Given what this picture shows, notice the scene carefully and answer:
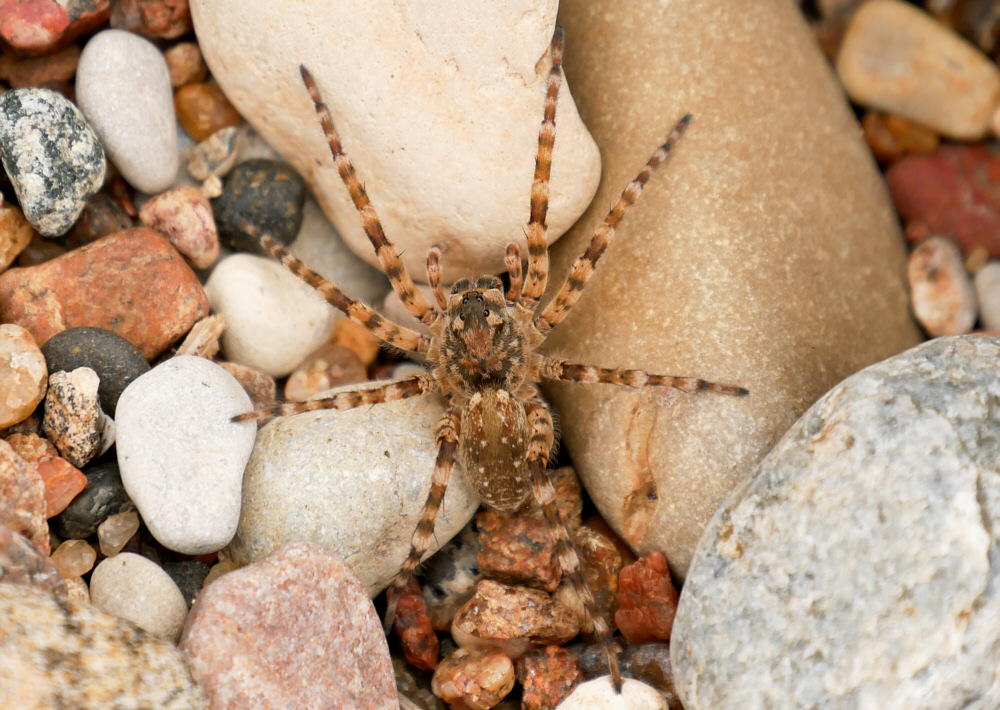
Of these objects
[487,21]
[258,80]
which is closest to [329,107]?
[258,80]

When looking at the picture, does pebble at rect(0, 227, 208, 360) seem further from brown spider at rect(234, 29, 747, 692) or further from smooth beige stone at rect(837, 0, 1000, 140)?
smooth beige stone at rect(837, 0, 1000, 140)

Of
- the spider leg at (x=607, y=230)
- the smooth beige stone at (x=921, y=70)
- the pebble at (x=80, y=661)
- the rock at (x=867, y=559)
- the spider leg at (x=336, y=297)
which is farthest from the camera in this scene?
the smooth beige stone at (x=921, y=70)

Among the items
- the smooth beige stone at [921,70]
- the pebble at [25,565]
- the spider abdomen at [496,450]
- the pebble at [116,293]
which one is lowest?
the pebble at [25,565]

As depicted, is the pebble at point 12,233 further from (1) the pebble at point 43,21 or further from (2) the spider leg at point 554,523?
(2) the spider leg at point 554,523

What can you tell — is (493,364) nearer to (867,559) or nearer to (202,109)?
(867,559)

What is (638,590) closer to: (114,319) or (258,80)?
(114,319)

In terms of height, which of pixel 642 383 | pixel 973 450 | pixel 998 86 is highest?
pixel 998 86

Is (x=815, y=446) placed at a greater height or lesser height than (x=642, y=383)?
greater

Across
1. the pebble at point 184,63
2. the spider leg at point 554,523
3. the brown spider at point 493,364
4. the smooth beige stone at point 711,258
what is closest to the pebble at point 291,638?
the brown spider at point 493,364
